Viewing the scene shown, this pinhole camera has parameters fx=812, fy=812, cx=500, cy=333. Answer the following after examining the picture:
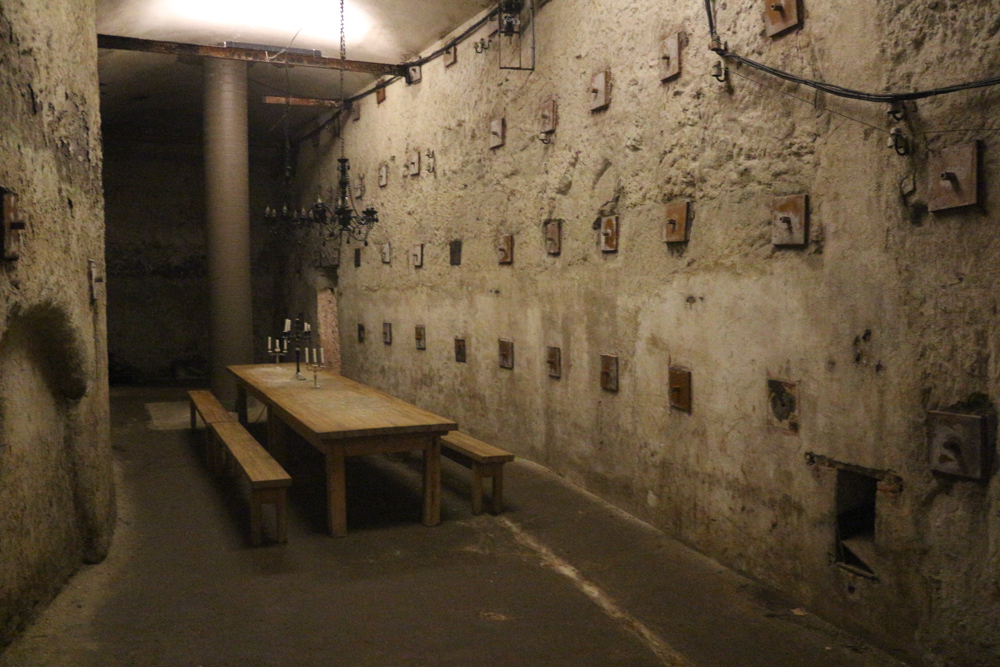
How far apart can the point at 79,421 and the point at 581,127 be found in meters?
3.45

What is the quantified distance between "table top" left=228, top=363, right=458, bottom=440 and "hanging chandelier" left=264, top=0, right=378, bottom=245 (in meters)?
1.52

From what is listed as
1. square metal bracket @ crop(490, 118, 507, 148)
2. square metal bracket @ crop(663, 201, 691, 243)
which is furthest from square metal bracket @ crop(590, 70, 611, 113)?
square metal bracket @ crop(490, 118, 507, 148)

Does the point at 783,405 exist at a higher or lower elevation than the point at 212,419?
higher

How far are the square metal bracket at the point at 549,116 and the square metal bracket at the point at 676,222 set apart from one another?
1.53 m

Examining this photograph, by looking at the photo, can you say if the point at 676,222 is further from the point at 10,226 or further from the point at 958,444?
the point at 10,226

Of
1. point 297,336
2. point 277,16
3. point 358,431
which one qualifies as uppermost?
point 277,16

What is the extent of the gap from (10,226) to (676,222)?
10.1ft

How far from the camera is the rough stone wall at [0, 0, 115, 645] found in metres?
3.13

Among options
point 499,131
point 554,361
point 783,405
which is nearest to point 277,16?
point 499,131

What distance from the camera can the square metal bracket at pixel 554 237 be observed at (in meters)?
5.67

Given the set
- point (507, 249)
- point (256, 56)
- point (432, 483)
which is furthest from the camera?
point (256, 56)

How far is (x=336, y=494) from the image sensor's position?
458 centimetres

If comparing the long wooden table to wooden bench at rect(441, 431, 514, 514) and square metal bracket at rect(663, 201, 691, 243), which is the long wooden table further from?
square metal bracket at rect(663, 201, 691, 243)

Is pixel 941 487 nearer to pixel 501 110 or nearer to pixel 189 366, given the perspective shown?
pixel 501 110
